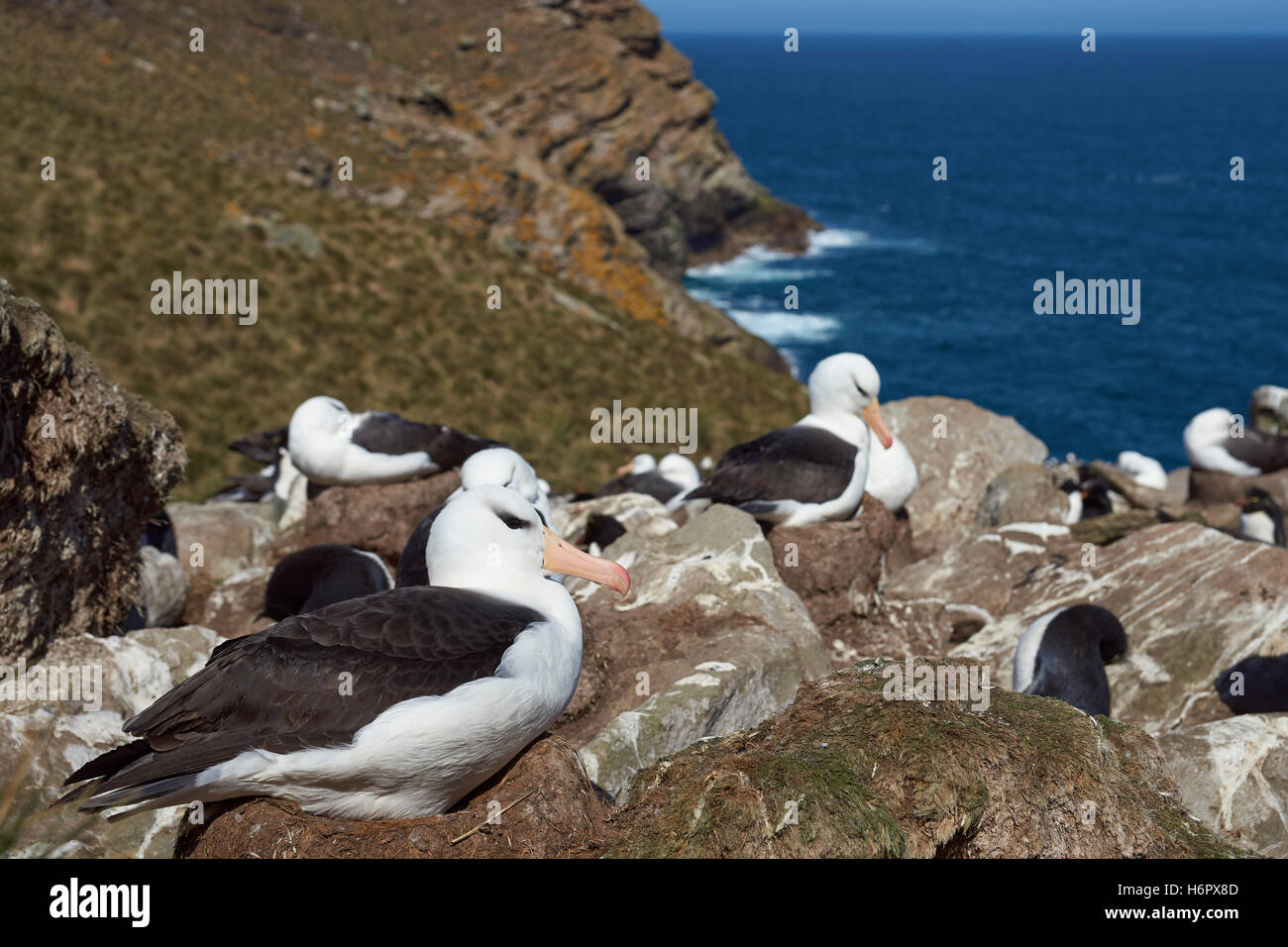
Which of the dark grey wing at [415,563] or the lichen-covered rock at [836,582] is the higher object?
the dark grey wing at [415,563]

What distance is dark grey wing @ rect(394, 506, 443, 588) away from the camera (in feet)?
23.6

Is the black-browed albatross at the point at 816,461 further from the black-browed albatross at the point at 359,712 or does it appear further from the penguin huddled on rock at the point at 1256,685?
the black-browed albatross at the point at 359,712

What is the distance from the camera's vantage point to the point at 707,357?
32.9m

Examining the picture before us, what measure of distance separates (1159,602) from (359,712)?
7384 millimetres

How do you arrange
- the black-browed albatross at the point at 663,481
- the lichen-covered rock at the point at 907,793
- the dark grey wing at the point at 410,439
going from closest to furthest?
1. the lichen-covered rock at the point at 907,793
2. the dark grey wing at the point at 410,439
3. the black-browed albatross at the point at 663,481

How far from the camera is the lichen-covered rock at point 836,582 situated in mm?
9438

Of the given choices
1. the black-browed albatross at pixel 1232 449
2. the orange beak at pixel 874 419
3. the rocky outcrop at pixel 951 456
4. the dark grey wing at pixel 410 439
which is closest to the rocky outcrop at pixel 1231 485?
the black-browed albatross at pixel 1232 449

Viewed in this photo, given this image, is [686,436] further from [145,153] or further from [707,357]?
[145,153]

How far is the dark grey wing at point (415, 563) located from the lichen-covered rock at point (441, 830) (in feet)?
7.34

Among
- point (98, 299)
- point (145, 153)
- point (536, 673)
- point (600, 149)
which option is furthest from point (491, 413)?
point (600, 149)

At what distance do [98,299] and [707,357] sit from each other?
16.3m

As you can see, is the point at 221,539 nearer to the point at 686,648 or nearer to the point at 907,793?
the point at 686,648

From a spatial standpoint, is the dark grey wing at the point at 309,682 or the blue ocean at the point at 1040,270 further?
the blue ocean at the point at 1040,270

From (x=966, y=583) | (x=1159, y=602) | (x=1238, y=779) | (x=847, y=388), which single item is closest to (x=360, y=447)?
(x=847, y=388)
